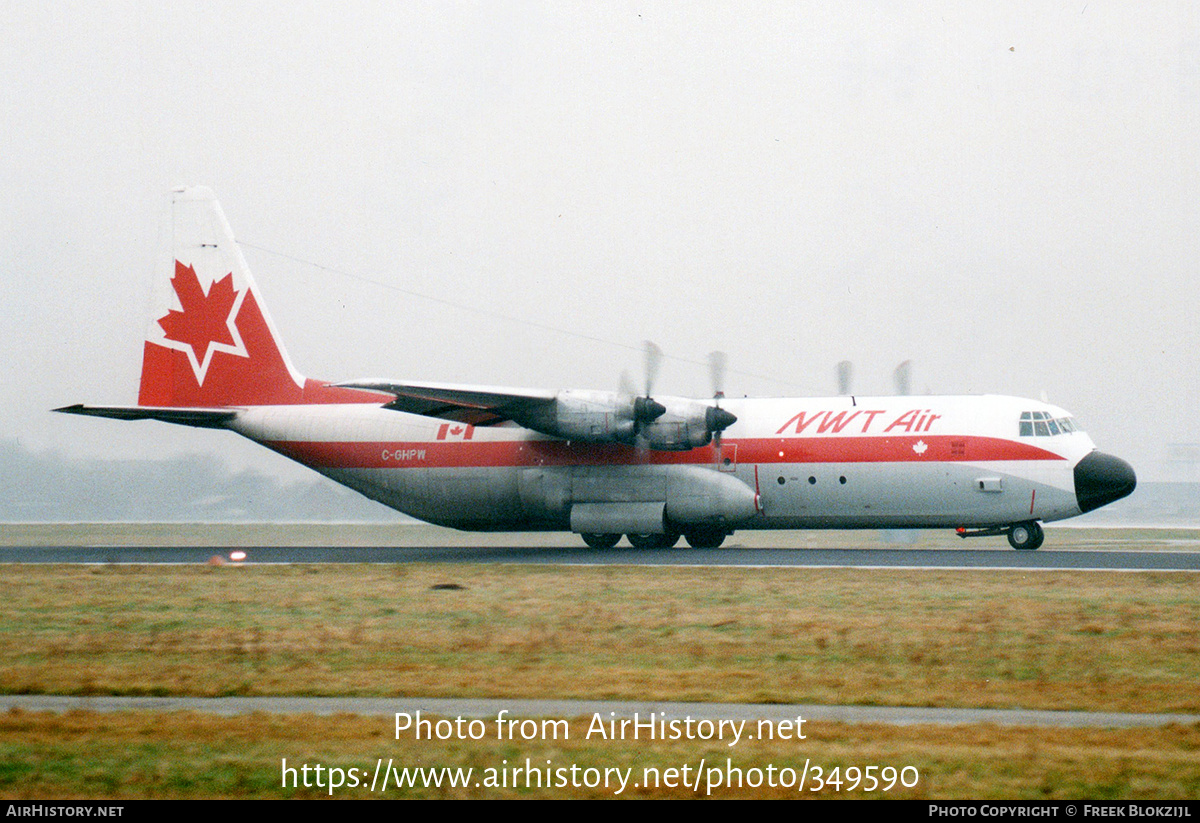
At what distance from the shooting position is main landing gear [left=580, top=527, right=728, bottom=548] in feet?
115

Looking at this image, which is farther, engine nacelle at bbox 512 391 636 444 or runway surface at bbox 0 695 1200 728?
engine nacelle at bbox 512 391 636 444

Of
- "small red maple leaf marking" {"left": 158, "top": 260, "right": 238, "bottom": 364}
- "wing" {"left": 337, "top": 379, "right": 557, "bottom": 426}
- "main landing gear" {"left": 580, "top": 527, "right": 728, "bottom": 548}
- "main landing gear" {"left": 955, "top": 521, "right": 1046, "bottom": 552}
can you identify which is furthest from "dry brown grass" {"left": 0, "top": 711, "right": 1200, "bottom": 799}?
"small red maple leaf marking" {"left": 158, "top": 260, "right": 238, "bottom": 364}

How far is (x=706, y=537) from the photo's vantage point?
116 ft

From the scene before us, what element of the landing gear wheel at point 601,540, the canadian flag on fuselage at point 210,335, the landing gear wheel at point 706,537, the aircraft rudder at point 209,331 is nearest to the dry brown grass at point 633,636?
the landing gear wheel at point 601,540

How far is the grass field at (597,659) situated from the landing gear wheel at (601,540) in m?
6.15

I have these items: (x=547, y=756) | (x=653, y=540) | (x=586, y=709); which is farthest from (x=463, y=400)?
(x=547, y=756)

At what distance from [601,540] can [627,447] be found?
3.12 m

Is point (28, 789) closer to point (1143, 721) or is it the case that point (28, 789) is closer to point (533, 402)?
point (1143, 721)

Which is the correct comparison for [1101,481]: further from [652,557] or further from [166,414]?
[166,414]

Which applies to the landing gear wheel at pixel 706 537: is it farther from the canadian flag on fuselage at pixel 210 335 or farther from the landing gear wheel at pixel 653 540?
the canadian flag on fuselage at pixel 210 335

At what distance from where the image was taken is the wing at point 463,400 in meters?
31.3

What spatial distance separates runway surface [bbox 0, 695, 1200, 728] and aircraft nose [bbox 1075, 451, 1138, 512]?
20111mm

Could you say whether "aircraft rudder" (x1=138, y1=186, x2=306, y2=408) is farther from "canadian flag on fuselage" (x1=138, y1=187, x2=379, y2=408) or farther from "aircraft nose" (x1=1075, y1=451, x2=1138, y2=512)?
"aircraft nose" (x1=1075, y1=451, x2=1138, y2=512)

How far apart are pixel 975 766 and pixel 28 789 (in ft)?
24.0
